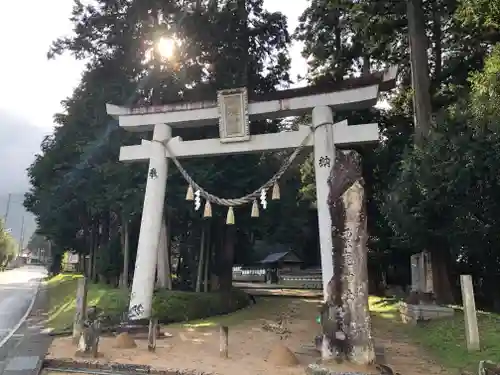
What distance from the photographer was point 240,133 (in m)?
13.5

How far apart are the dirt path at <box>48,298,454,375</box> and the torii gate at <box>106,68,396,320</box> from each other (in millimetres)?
1948

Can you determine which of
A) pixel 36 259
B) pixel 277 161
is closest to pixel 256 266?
pixel 277 161

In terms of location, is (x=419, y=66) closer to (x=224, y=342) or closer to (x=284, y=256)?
(x=224, y=342)

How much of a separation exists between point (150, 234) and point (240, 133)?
3.86 m

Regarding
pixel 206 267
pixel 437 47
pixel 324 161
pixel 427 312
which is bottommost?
pixel 427 312

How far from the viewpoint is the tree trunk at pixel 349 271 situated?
8.06 metres

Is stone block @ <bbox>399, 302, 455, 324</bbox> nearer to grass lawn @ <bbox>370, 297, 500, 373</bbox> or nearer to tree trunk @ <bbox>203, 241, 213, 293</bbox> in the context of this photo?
grass lawn @ <bbox>370, 297, 500, 373</bbox>

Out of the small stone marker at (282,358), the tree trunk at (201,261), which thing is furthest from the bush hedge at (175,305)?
the small stone marker at (282,358)

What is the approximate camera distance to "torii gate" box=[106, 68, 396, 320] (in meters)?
12.7

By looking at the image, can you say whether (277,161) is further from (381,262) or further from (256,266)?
(256,266)

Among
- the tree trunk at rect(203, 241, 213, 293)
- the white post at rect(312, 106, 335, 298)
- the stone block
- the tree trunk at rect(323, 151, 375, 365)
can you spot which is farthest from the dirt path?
the tree trunk at rect(203, 241, 213, 293)

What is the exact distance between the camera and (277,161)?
22797 mm

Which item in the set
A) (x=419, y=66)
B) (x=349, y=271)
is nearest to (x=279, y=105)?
(x=419, y=66)

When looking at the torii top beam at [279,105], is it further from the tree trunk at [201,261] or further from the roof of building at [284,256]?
the roof of building at [284,256]
